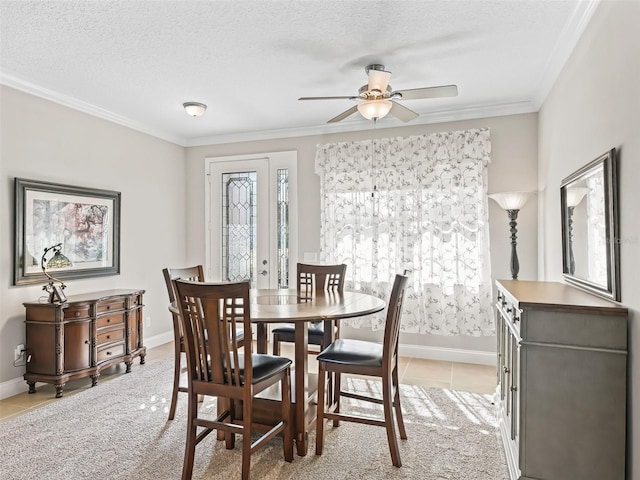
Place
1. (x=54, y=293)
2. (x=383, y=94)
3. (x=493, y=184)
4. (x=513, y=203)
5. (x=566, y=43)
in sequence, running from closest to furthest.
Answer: (x=566, y=43) → (x=383, y=94) → (x=54, y=293) → (x=513, y=203) → (x=493, y=184)

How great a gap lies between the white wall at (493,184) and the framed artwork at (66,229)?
199cm

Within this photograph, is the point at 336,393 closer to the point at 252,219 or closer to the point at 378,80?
the point at 378,80

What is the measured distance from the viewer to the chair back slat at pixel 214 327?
6.46 ft

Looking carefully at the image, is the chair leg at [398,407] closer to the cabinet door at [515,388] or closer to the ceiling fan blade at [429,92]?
the cabinet door at [515,388]

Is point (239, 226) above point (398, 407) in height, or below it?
above

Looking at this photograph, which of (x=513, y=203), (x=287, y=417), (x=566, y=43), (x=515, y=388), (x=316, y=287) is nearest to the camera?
(x=515, y=388)

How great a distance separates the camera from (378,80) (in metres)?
2.69

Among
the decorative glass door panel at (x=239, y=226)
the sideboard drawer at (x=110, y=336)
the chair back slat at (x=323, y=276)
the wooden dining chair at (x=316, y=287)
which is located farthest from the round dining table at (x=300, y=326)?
the decorative glass door panel at (x=239, y=226)

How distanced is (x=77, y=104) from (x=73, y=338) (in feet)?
7.31

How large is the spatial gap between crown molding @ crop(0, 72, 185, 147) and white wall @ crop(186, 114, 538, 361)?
1.30m

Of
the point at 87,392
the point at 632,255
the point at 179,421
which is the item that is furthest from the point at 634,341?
the point at 87,392

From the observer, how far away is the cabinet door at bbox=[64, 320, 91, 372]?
3.34 meters

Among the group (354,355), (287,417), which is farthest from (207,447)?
(354,355)

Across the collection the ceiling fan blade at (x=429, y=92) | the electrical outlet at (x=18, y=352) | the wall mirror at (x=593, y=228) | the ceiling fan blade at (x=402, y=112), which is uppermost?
the ceiling fan blade at (x=429, y=92)
